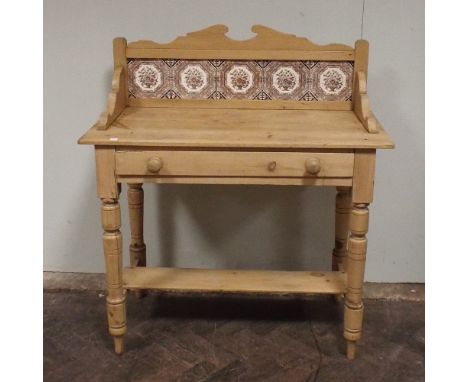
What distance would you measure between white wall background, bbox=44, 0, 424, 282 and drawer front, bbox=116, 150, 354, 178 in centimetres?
74

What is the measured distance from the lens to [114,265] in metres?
2.13

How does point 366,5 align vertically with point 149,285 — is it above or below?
above

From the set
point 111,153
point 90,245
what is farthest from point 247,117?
point 90,245

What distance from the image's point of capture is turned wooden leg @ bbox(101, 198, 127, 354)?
206 cm

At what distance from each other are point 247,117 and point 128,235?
0.96 meters

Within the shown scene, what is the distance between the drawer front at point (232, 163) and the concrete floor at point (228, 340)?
78 centimetres

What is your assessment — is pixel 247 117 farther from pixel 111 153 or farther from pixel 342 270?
pixel 342 270

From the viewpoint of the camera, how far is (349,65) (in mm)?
2332

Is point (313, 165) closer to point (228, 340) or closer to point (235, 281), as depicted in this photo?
point (235, 281)

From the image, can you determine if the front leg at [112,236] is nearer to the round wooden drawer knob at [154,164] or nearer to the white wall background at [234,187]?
the round wooden drawer knob at [154,164]

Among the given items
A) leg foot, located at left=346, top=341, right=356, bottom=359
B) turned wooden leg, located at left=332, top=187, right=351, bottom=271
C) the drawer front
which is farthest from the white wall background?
the drawer front

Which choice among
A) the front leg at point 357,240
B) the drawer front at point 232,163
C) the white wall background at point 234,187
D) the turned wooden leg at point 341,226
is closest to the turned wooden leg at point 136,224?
the white wall background at point 234,187

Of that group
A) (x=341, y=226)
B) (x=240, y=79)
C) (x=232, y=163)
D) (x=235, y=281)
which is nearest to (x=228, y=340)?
(x=235, y=281)

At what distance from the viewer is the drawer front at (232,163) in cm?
197
